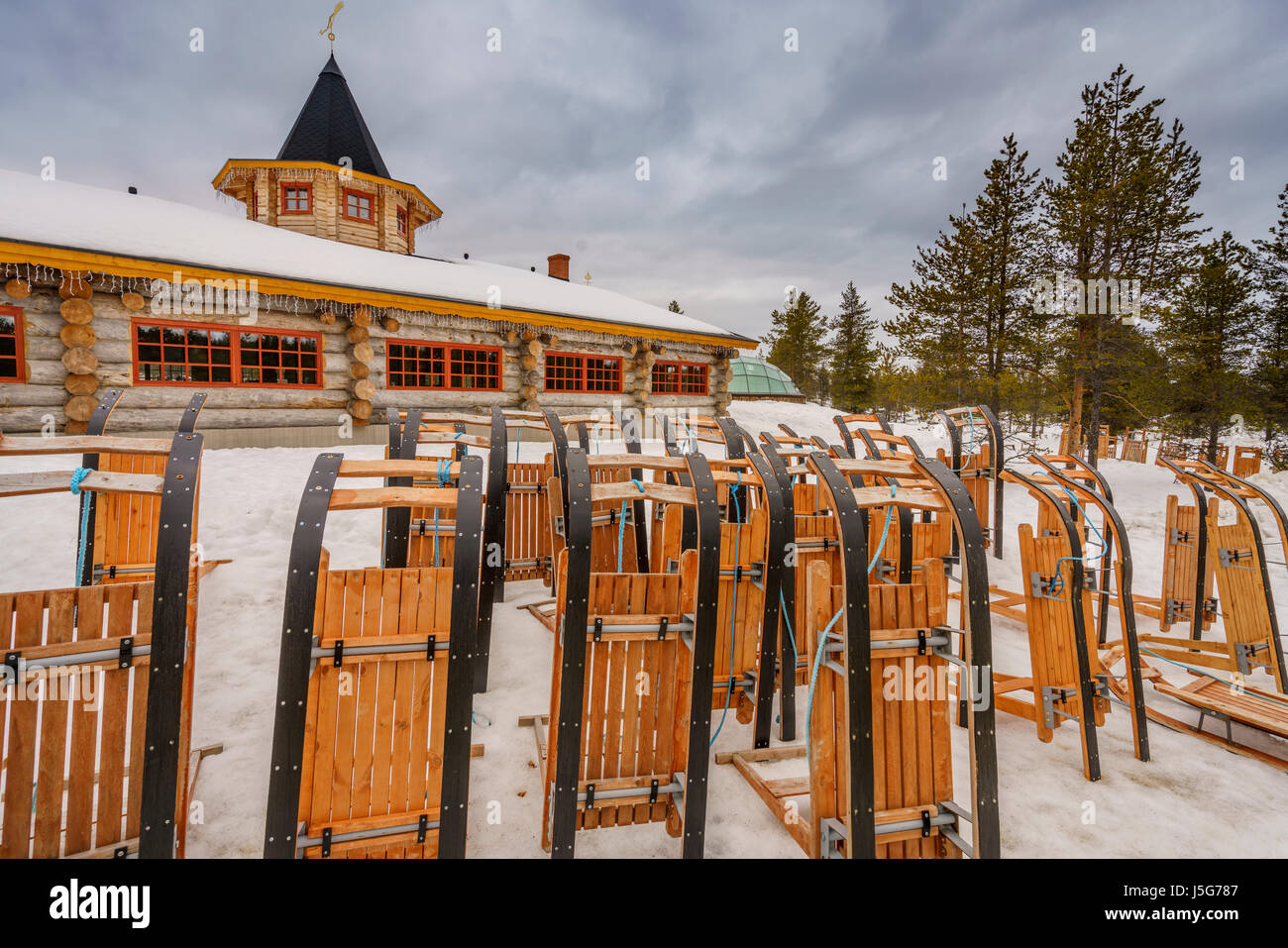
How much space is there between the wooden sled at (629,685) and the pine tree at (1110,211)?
1728 cm

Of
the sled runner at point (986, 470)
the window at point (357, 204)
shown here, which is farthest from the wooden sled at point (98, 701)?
the window at point (357, 204)

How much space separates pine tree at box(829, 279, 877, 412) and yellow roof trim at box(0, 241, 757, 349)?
22.7 metres

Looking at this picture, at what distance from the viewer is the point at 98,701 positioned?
2293 mm

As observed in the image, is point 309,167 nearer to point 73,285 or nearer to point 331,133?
point 331,133

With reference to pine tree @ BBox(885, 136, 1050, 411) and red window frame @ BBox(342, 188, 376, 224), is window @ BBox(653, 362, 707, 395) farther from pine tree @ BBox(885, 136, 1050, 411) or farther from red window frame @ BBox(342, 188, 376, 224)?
red window frame @ BBox(342, 188, 376, 224)

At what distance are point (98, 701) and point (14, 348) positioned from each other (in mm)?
10655

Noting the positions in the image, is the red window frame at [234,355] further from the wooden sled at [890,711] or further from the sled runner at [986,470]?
the wooden sled at [890,711]

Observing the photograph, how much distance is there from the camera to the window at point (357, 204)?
1627 centimetres

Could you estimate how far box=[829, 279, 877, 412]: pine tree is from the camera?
3619 centimetres

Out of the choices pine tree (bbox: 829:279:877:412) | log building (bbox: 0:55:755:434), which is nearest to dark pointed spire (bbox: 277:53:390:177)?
log building (bbox: 0:55:755:434)

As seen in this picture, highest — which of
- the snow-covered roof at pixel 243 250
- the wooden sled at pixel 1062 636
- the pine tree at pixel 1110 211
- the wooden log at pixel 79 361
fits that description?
the pine tree at pixel 1110 211

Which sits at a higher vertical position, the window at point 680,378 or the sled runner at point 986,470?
the window at point 680,378

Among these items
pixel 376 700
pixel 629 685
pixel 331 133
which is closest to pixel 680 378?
pixel 331 133
